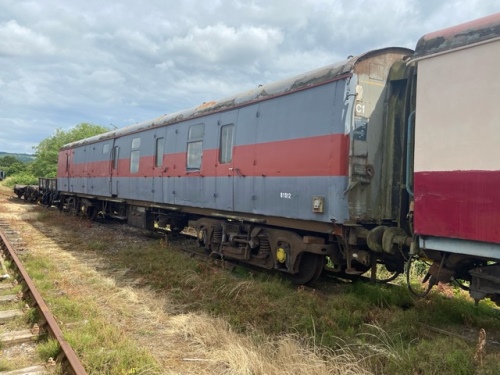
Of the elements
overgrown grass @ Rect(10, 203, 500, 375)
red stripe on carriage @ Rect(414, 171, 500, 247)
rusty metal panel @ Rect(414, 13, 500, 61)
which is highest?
rusty metal panel @ Rect(414, 13, 500, 61)

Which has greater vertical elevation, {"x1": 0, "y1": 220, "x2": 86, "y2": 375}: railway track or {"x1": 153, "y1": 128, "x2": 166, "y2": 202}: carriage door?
{"x1": 153, "y1": 128, "x2": 166, "y2": 202}: carriage door

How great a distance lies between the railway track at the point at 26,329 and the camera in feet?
13.8

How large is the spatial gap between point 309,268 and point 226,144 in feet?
10.2

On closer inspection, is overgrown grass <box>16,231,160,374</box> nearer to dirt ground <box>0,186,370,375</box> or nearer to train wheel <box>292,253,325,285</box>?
dirt ground <box>0,186,370,375</box>

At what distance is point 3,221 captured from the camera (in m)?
17.0

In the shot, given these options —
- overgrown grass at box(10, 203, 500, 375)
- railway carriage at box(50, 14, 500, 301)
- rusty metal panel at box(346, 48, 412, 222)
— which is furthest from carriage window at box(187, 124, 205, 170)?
rusty metal panel at box(346, 48, 412, 222)

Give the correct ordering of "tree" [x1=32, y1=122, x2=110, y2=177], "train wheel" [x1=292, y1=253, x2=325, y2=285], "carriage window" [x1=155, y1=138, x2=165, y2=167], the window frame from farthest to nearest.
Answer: "tree" [x1=32, y1=122, x2=110, y2=177]
the window frame
"carriage window" [x1=155, y1=138, x2=165, y2=167]
"train wheel" [x1=292, y1=253, x2=325, y2=285]

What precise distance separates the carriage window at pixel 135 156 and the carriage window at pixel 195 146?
3.48 meters

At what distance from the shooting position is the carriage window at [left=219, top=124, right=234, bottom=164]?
8625 millimetres

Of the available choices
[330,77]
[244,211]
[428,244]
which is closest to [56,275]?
[244,211]

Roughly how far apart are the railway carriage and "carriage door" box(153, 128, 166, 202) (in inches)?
21.5

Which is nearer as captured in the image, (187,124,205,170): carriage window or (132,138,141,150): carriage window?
(187,124,205,170): carriage window

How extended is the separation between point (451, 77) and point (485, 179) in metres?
1.16

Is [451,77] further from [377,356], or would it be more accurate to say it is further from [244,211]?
[244,211]
